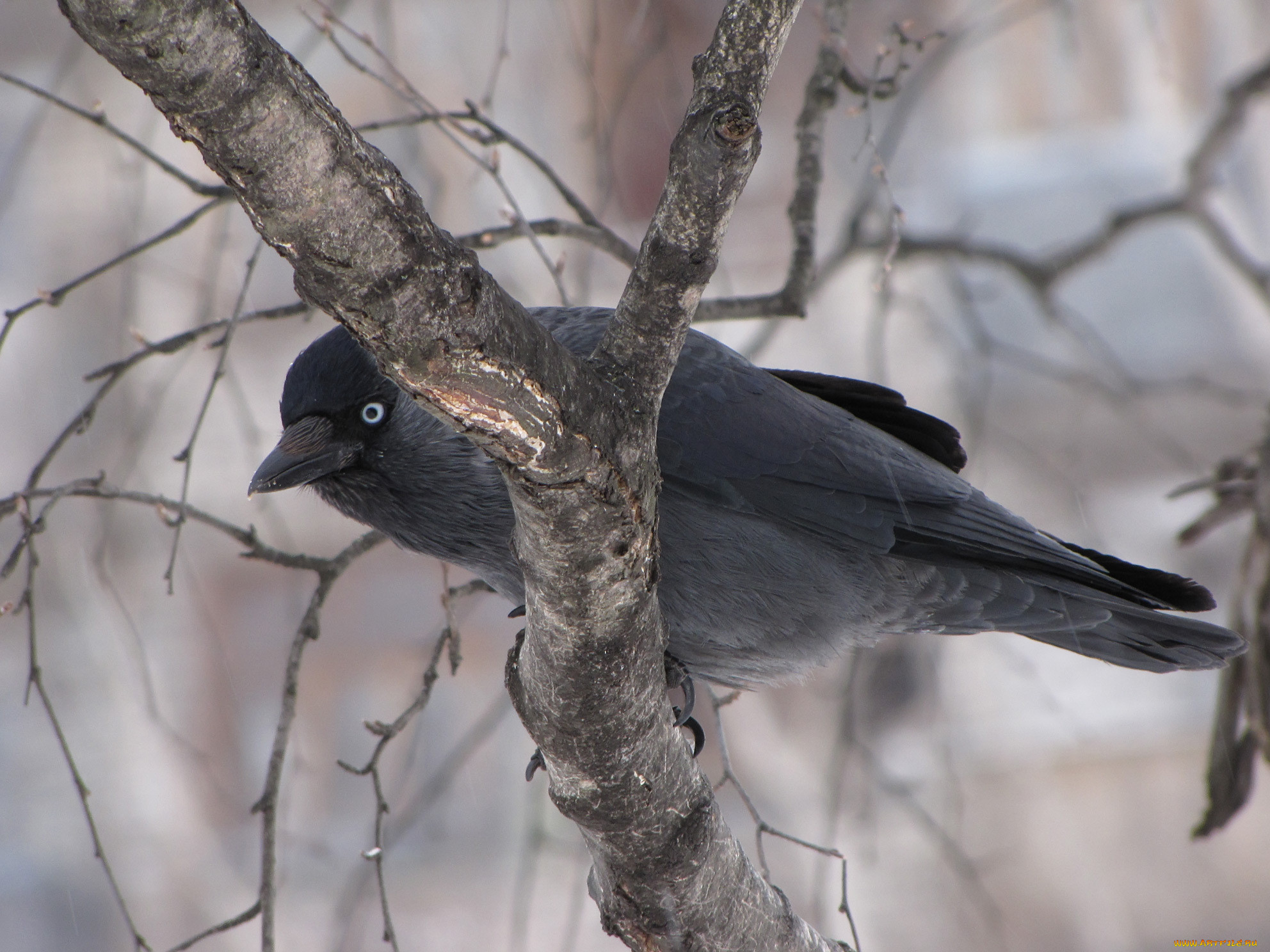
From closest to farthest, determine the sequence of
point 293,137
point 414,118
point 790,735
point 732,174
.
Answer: point 293,137, point 732,174, point 414,118, point 790,735

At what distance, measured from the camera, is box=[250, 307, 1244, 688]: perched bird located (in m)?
2.40

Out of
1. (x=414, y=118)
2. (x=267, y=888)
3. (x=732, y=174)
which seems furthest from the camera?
(x=414, y=118)

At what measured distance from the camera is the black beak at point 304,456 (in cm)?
228

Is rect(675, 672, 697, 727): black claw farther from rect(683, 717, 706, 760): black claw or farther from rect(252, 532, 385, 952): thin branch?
rect(252, 532, 385, 952): thin branch

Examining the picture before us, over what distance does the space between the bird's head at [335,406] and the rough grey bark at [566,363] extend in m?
0.87

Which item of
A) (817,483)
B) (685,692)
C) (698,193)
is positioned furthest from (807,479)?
(698,193)

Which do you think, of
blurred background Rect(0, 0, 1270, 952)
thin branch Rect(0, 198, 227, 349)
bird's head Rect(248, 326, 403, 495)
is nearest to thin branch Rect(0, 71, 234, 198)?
thin branch Rect(0, 198, 227, 349)

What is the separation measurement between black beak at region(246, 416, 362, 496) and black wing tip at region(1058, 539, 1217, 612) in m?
1.73

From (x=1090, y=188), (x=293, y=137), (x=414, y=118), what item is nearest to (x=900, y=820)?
(x=1090, y=188)

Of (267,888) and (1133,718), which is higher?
(1133,718)

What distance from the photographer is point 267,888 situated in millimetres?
1905

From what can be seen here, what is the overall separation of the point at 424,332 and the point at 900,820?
224 inches

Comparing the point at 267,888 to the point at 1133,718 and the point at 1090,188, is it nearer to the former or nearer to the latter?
the point at 1133,718

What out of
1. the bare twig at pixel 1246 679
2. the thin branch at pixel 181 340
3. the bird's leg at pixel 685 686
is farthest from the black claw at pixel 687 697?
the bare twig at pixel 1246 679
